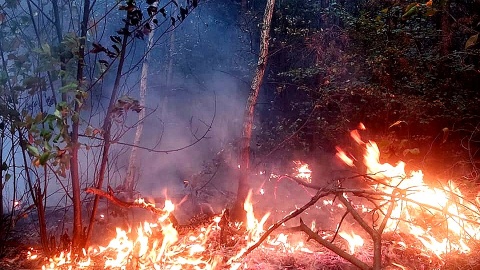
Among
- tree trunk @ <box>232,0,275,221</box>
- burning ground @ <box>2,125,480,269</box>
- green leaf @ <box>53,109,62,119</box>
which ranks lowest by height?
burning ground @ <box>2,125,480,269</box>

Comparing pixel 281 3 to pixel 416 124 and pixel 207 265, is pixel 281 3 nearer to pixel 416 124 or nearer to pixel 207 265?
pixel 416 124

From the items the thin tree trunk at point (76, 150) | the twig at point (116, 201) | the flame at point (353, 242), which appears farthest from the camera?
the flame at point (353, 242)

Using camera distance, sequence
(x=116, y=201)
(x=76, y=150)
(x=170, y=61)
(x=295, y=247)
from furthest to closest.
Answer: (x=170, y=61)
(x=295, y=247)
(x=116, y=201)
(x=76, y=150)

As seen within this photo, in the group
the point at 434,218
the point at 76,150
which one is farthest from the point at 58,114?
the point at 434,218

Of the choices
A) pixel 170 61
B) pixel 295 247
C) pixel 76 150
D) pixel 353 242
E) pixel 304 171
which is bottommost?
pixel 295 247

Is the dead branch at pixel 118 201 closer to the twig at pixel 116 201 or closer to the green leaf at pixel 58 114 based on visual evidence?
the twig at pixel 116 201

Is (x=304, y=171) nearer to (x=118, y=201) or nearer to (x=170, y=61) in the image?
(x=170, y=61)

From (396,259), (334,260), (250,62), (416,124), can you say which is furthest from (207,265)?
(250,62)

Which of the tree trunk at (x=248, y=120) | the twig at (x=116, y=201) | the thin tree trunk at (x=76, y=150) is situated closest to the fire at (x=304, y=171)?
the tree trunk at (x=248, y=120)

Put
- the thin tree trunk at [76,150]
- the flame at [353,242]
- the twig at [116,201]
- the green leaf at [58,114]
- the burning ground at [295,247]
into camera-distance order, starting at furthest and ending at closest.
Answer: the flame at [353,242] < the twig at [116,201] < the burning ground at [295,247] < the thin tree trunk at [76,150] < the green leaf at [58,114]

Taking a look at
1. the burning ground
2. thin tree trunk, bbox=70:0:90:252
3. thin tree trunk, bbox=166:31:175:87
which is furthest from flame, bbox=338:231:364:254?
thin tree trunk, bbox=166:31:175:87

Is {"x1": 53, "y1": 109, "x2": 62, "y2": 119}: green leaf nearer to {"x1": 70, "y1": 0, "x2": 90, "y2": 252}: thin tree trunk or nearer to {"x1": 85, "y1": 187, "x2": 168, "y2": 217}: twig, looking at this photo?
{"x1": 70, "y1": 0, "x2": 90, "y2": 252}: thin tree trunk

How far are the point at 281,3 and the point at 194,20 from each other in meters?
6.08

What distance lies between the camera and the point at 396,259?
5.36m
